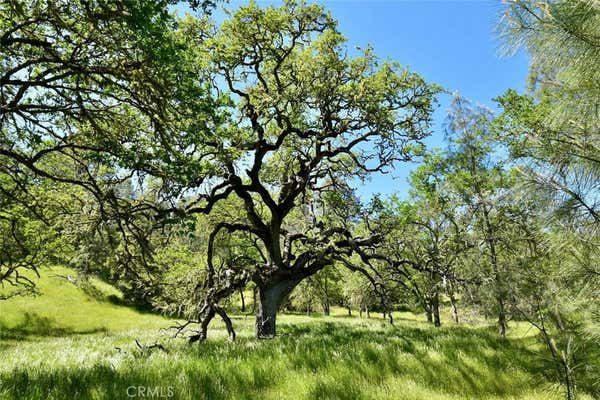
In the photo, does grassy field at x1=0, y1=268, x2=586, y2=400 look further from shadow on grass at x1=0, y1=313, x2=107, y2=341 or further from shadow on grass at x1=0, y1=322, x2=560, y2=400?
shadow on grass at x1=0, y1=313, x2=107, y2=341

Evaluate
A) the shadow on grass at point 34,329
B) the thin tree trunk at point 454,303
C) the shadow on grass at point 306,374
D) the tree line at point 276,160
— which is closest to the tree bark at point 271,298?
the tree line at point 276,160

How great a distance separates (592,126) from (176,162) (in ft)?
24.3

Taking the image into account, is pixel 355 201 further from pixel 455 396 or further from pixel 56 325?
pixel 56 325

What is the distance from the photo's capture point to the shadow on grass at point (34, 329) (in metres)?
29.0

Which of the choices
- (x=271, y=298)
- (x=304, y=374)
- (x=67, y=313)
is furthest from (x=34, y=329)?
(x=304, y=374)

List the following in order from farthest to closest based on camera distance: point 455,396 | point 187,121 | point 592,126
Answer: point 187,121 → point 455,396 → point 592,126

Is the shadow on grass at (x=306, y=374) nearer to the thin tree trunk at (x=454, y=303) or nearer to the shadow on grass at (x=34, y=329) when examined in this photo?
the thin tree trunk at (x=454, y=303)

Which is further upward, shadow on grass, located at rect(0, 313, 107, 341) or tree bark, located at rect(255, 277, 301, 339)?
tree bark, located at rect(255, 277, 301, 339)

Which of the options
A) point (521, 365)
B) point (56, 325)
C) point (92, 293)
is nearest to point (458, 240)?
point (521, 365)

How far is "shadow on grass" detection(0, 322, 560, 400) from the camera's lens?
15.2 ft

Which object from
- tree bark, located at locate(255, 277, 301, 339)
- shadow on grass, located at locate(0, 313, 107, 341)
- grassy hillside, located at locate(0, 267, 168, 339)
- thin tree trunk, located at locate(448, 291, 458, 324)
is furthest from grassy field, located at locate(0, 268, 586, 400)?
shadow on grass, located at locate(0, 313, 107, 341)

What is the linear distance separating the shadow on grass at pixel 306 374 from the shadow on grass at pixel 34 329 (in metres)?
31.6

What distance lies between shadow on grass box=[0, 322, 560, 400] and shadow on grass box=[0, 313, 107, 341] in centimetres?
3155

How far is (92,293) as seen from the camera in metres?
44.4
